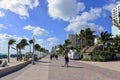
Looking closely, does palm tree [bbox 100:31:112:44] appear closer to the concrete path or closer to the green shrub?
the green shrub

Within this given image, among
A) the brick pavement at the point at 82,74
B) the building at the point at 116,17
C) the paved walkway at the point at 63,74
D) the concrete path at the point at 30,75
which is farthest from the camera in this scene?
the building at the point at 116,17

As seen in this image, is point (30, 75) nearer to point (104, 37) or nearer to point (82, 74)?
point (82, 74)

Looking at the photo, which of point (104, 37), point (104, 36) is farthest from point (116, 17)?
point (104, 37)

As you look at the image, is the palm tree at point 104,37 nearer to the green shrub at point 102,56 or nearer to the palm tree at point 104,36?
the palm tree at point 104,36

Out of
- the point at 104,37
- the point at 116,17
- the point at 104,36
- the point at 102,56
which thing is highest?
the point at 116,17

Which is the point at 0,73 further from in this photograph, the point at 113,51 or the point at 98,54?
the point at 113,51

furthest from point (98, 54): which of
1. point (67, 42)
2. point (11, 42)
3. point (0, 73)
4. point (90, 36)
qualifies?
point (67, 42)

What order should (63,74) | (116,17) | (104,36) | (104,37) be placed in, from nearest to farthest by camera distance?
(63,74), (116,17), (104,37), (104,36)

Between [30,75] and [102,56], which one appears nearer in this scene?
[30,75]

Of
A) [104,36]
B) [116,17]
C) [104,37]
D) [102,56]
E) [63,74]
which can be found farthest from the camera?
[104,36]

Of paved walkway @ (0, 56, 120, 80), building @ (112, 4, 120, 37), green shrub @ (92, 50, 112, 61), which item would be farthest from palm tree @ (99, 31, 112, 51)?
paved walkway @ (0, 56, 120, 80)

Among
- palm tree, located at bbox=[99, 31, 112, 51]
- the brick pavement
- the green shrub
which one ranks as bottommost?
the brick pavement

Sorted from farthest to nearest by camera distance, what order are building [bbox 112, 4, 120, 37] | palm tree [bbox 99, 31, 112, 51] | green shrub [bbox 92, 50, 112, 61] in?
palm tree [bbox 99, 31, 112, 51]
green shrub [bbox 92, 50, 112, 61]
building [bbox 112, 4, 120, 37]

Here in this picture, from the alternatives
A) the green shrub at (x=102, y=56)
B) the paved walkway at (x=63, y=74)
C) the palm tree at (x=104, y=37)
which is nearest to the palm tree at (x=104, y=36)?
the palm tree at (x=104, y=37)
